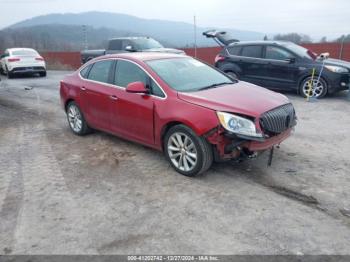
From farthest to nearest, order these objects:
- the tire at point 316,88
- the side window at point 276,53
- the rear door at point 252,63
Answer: the rear door at point 252,63 < the side window at point 276,53 < the tire at point 316,88

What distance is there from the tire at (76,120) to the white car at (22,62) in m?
11.6

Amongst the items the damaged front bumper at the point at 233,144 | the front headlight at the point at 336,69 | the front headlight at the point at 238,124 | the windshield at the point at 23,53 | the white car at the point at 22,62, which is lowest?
the white car at the point at 22,62

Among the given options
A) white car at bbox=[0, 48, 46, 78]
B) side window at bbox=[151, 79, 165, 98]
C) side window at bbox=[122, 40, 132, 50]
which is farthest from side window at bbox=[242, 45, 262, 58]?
white car at bbox=[0, 48, 46, 78]

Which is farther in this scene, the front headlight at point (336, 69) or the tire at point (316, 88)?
the tire at point (316, 88)

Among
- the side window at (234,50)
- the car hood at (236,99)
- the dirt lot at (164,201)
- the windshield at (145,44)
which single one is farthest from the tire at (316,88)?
the windshield at (145,44)

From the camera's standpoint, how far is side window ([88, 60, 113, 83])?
20.6ft

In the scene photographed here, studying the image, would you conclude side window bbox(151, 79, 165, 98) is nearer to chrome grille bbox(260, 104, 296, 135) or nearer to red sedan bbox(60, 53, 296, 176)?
red sedan bbox(60, 53, 296, 176)

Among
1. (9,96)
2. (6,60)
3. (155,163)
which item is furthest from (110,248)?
(6,60)

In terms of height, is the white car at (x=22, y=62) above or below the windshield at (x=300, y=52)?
below

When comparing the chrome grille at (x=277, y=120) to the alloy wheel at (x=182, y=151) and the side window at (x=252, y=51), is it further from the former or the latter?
the side window at (x=252, y=51)

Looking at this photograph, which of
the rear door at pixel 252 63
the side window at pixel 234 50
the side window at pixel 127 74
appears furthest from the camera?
the side window at pixel 234 50

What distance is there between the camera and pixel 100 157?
594 cm

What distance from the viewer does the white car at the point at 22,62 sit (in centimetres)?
1738

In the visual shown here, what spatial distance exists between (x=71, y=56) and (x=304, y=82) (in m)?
19.1
